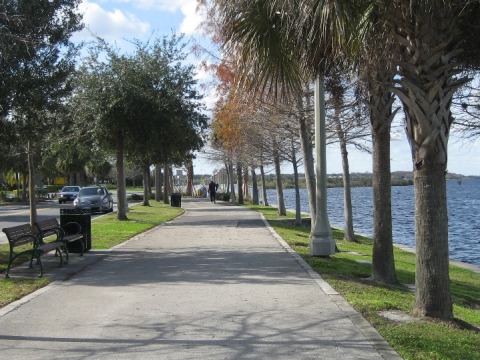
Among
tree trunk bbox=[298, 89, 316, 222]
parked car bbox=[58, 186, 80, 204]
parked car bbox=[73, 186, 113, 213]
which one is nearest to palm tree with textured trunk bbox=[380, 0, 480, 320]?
tree trunk bbox=[298, 89, 316, 222]

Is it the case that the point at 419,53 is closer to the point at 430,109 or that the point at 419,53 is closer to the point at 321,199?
the point at 430,109

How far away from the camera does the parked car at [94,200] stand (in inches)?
1289

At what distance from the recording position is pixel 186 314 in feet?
23.8

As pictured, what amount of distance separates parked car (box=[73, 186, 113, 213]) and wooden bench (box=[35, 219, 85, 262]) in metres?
19.1

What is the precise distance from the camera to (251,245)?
50.2 ft

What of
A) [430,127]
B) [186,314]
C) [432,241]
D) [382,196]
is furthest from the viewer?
[382,196]

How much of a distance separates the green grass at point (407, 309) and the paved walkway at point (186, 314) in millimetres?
A: 234

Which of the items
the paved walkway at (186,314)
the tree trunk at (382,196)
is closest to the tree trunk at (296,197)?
the paved walkway at (186,314)

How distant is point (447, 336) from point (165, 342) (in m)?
3.01

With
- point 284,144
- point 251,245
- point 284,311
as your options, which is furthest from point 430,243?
point 284,144

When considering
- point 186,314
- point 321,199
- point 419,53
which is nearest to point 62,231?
point 321,199

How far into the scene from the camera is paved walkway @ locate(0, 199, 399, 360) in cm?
573

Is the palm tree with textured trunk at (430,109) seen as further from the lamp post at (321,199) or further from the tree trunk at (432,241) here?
the lamp post at (321,199)

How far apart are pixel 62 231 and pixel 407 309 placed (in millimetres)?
7484
